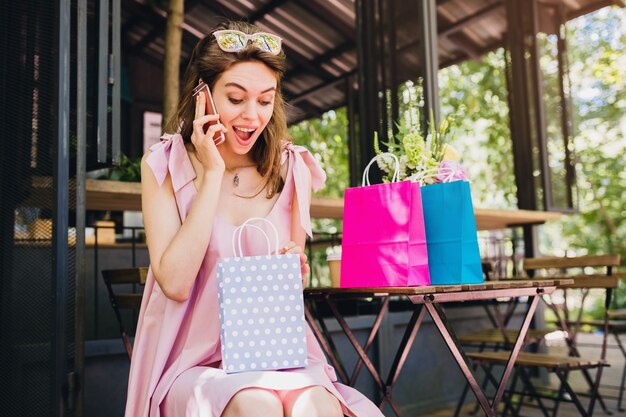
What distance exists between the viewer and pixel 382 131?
4199mm

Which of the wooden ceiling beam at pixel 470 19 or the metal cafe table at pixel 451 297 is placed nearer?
the metal cafe table at pixel 451 297

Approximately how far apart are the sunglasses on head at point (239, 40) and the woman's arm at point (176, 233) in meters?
0.36

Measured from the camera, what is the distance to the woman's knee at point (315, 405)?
1.30 m

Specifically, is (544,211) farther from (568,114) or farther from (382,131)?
(382,131)

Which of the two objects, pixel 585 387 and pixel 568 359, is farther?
pixel 585 387

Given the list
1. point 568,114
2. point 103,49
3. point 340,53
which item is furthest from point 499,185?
point 103,49

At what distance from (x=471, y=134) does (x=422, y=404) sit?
26.0ft

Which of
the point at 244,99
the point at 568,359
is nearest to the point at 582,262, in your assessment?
the point at 568,359

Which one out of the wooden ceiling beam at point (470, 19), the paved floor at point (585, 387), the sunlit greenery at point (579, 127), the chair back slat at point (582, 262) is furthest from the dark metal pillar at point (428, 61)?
the sunlit greenery at point (579, 127)

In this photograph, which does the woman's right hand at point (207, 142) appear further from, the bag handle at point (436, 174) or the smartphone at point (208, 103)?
the bag handle at point (436, 174)

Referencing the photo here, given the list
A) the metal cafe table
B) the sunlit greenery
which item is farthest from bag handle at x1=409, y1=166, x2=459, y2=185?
the sunlit greenery

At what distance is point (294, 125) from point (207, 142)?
315 inches

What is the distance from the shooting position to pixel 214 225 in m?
1.63

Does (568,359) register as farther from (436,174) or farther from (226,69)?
(226,69)
